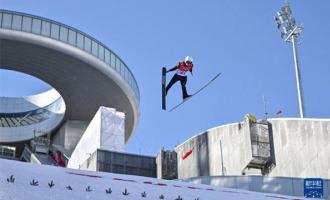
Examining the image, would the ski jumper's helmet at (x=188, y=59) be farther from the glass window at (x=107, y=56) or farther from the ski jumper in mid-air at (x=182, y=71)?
the glass window at (x=107, y=56)

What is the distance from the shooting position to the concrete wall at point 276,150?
25.5m

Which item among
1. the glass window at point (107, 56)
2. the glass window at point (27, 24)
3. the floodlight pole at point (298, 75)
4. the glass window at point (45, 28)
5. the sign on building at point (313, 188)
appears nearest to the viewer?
the sign on building at point (313, 188)

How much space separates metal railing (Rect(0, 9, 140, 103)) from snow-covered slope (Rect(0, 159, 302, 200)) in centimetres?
3937

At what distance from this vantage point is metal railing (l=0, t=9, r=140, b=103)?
4734 cm

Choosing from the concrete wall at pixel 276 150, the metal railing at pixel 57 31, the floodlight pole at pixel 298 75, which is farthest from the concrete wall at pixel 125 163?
the metal railing at pixel 57 31

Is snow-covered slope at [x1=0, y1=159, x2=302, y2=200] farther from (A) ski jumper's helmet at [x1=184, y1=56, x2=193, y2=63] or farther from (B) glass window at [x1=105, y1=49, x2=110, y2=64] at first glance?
(B) glass window at [x1=105, y1=49, x2=110, y2=64]

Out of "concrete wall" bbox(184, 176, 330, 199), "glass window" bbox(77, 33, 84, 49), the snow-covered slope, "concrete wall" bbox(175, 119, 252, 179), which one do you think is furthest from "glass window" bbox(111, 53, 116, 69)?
the snow-covered slope

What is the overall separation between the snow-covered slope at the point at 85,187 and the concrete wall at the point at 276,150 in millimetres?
15790

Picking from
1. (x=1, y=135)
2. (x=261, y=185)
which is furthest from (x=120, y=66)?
(x=261, y=185)

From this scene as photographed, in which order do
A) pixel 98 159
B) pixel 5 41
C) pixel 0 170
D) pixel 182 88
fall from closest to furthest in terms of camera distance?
pixel 0 170, pixel 182 88, pixel 98 159, pixel 5 41

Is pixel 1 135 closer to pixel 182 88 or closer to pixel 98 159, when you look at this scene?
pixel 98 159

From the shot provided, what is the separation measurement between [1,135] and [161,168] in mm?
36580

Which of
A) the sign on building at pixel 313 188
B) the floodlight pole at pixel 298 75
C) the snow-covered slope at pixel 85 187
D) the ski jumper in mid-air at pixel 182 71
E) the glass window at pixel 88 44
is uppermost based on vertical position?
the glass window at pixel 88 44

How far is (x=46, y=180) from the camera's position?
8.39 meters
